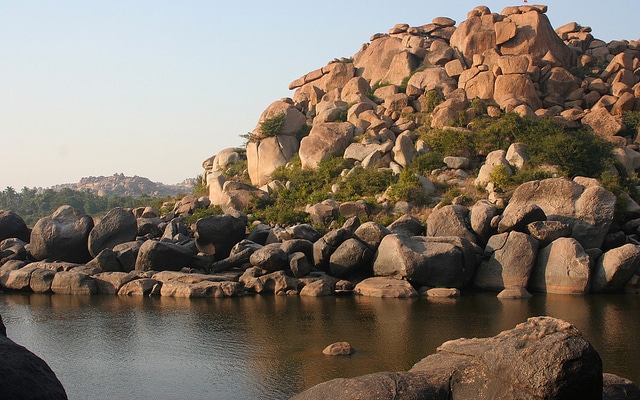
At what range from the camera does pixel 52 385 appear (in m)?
6.88

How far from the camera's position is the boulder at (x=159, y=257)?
2403 cm

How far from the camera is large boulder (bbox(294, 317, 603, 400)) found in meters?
8.04

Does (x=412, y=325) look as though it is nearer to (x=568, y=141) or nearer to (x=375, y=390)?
(x=375, y=390)

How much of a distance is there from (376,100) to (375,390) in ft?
106

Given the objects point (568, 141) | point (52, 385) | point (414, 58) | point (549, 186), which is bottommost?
point (52, 385)

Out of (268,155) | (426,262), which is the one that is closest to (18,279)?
(426,262)

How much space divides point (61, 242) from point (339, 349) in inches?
641

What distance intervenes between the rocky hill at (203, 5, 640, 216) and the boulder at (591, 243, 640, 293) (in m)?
8.46

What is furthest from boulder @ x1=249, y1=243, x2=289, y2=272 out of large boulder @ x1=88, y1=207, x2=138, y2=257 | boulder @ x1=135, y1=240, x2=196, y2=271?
large boulder @ x1=88, y1=207, x2=138, y2=257

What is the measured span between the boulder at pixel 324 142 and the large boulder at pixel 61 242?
1330 cm

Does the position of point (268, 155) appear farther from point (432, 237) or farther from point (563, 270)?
point (563, 270)

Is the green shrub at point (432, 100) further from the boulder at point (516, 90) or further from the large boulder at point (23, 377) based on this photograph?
the large boulder at point (23, 377)

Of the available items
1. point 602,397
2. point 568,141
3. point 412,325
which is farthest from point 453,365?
point 568,141

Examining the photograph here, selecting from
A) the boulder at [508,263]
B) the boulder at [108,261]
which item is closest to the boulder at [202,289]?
the boulder at [108,261]
